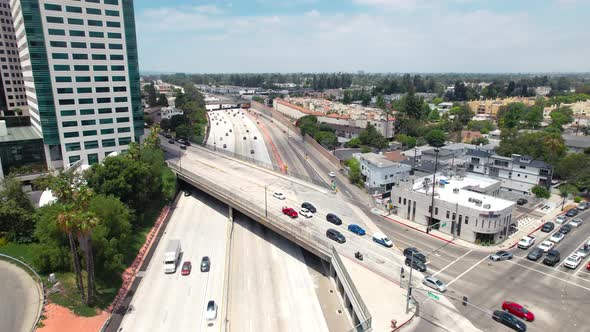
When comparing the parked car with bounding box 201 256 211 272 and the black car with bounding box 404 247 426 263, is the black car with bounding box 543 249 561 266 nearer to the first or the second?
the black car with bounding box 404 247 426 263

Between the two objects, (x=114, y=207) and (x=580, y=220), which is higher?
(x=114, y=207)

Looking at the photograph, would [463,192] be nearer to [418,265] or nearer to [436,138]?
[418,265]

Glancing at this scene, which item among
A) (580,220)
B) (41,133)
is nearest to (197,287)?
(41,133)

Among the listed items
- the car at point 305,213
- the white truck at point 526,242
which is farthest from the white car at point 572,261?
the car at point 305,213

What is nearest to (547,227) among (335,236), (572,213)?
(572,213)

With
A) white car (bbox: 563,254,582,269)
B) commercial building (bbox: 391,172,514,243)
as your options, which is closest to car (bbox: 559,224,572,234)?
commercial building (bbox: 391,172,514,243)

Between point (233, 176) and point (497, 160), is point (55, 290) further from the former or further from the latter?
point (497, 160)

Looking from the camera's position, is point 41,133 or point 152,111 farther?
point 152,111

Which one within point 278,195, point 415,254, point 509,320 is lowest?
point 509,320
